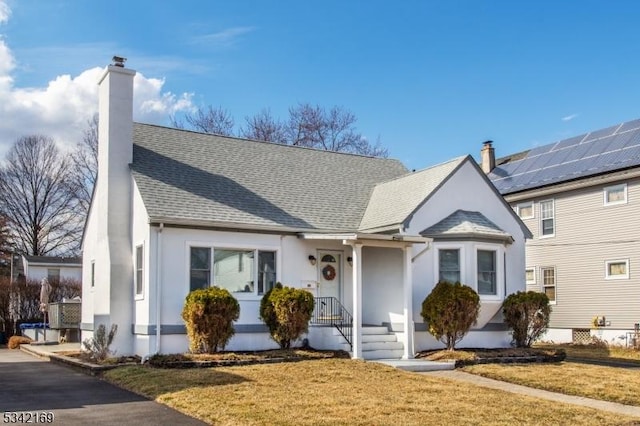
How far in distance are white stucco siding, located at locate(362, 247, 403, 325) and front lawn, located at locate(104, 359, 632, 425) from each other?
4059 mm

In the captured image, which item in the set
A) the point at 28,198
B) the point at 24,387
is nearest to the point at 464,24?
the point at 24,387

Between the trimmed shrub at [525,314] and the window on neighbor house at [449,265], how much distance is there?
5.51 ft

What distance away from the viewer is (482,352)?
17734 mm

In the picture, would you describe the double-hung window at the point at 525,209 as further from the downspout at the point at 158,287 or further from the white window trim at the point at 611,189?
the downspout at the point at 158,287

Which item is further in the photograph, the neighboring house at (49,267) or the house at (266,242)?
the neighboring house at (49,267)

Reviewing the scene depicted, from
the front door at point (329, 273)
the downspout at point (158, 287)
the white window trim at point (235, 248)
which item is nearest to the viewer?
the downspout at point (158, 287)

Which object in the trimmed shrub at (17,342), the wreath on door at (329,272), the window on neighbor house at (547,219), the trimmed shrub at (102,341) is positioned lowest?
the trimmed shrub at (17,342)

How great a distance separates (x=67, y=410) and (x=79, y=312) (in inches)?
596

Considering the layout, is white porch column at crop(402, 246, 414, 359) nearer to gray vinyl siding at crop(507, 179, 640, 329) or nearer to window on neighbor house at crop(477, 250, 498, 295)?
window on neighbor house at crop(477, 250, 498, 295)

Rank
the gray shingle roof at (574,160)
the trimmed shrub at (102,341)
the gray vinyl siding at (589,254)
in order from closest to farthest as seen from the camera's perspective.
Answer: the trimmed shrub at (102,341), the gray vinyl siding at (589,254), the gray shingle roof at (574,160)

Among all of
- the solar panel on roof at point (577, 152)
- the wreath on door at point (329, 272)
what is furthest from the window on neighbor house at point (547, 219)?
the wreath on door at point (329, 272)

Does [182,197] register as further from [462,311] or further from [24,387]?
[462,311]

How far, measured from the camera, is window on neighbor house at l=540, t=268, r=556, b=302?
27984 mm

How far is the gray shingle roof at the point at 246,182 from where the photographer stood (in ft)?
57.4
